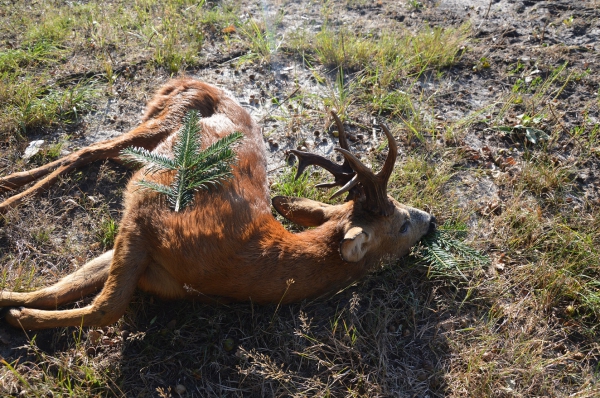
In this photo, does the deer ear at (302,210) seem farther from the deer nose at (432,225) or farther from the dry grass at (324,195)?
the deer nose at (432,225)

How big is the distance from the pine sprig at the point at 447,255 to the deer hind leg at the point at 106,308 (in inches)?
89.4

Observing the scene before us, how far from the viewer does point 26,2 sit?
23.1 ft

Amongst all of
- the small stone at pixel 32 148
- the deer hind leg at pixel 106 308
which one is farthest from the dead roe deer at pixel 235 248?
A: the small stone at pixel 32 148

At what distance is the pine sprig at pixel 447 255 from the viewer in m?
3.88

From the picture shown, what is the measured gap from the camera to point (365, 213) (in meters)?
3.69

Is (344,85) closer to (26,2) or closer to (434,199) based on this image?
(434,199)

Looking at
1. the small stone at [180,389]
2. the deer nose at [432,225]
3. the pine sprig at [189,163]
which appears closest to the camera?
the pine sprig at [189,163]

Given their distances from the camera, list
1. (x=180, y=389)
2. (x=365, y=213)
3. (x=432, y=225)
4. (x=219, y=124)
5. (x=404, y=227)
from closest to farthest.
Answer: (x=180, y=389) < (x=365, y=213) < (x=404, y=227) < (x=432, y=225) < (x=219, y=124)

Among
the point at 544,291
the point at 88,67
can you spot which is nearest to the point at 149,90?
the point at 88,67

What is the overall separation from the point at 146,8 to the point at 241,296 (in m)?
5.36

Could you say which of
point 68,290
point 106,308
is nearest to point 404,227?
point 106,308

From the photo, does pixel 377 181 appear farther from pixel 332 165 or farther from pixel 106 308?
pixel 106 308

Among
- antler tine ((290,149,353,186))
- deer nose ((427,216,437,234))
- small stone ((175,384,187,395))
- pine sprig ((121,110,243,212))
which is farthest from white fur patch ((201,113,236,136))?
small stone ((175,384,187,395))

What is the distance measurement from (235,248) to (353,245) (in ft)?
2.73
